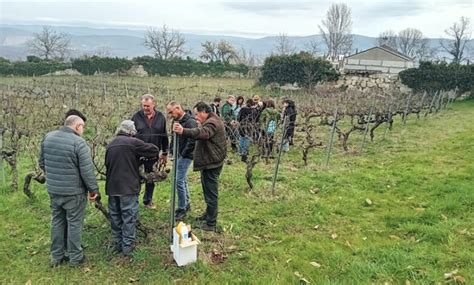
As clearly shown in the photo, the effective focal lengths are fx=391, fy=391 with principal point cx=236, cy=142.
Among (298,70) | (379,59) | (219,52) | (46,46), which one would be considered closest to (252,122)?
(298,70)

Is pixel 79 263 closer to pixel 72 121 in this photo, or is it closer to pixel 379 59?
pixel 72 121

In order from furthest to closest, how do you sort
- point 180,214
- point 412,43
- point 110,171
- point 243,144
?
1. point 412,43
2. point 243,144
3. point 180,214
4. point 110,171

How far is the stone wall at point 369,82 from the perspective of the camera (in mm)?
24500

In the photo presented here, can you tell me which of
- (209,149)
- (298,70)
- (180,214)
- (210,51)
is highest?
(210,51)

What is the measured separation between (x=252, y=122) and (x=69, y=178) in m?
5.45

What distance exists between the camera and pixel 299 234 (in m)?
5.12

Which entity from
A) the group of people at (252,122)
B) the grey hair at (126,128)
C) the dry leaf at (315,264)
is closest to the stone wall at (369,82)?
the group of people at (252,122)

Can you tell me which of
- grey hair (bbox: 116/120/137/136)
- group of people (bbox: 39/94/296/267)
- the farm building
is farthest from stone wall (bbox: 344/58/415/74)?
grey hair (bbox: 116/120/137/136)

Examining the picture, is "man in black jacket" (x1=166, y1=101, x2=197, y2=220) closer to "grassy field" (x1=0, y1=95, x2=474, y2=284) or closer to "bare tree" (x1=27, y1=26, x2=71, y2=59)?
"grassy field" (x1=0, y1=95, x2=474, y2=284)

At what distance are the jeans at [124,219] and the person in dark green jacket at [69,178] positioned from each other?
0.28 metres

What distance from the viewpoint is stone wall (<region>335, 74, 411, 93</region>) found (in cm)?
2450

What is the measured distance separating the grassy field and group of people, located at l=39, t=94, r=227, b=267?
0.32 metres

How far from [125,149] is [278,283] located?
2.11 metres

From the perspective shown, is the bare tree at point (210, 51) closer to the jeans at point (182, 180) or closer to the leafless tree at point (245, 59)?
the leafless tree at point (245, 59)
